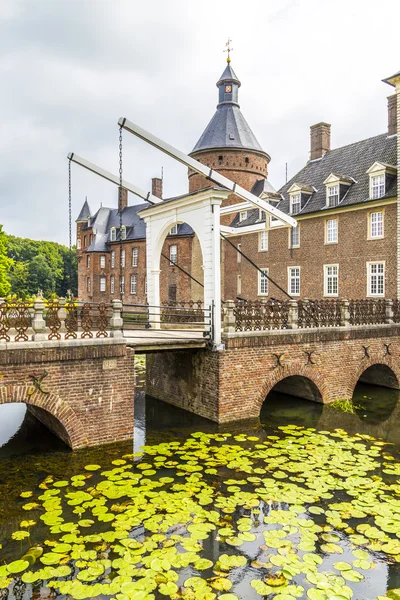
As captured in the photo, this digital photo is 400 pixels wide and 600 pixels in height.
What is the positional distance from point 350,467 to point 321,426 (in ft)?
9.98

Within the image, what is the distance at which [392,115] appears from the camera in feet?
74.8

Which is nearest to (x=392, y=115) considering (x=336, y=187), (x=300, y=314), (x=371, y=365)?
(x=336, y=187)

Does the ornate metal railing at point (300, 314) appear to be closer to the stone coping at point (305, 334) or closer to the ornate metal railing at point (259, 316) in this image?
the ornate metal railing at point (259, 316)

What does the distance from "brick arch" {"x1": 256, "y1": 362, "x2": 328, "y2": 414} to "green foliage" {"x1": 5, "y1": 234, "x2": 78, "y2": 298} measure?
60.1 metres

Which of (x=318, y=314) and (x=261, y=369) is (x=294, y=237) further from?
(x=261, y=369)

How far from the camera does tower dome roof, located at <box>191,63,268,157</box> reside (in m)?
31.3

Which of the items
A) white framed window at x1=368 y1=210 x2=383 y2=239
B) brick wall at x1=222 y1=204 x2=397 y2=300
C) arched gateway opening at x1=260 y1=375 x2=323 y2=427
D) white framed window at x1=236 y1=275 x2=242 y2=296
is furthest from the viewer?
white framed window at x1=236 y1=275 x2=242 y2=296

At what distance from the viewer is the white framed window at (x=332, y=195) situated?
22.7m

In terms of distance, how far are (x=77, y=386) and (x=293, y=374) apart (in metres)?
6.37

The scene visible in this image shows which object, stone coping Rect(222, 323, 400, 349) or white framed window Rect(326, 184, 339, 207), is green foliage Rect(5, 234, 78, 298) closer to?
white framed window Rect(326, 184, 339, 207)

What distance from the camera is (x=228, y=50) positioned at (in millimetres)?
32344

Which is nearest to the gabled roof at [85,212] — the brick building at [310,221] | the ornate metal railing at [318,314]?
the brick building at [310,221]

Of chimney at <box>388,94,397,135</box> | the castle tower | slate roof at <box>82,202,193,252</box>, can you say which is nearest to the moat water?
chimney at <box>388,94,397,135</box>

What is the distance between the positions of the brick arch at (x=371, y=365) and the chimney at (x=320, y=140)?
51.6ft
